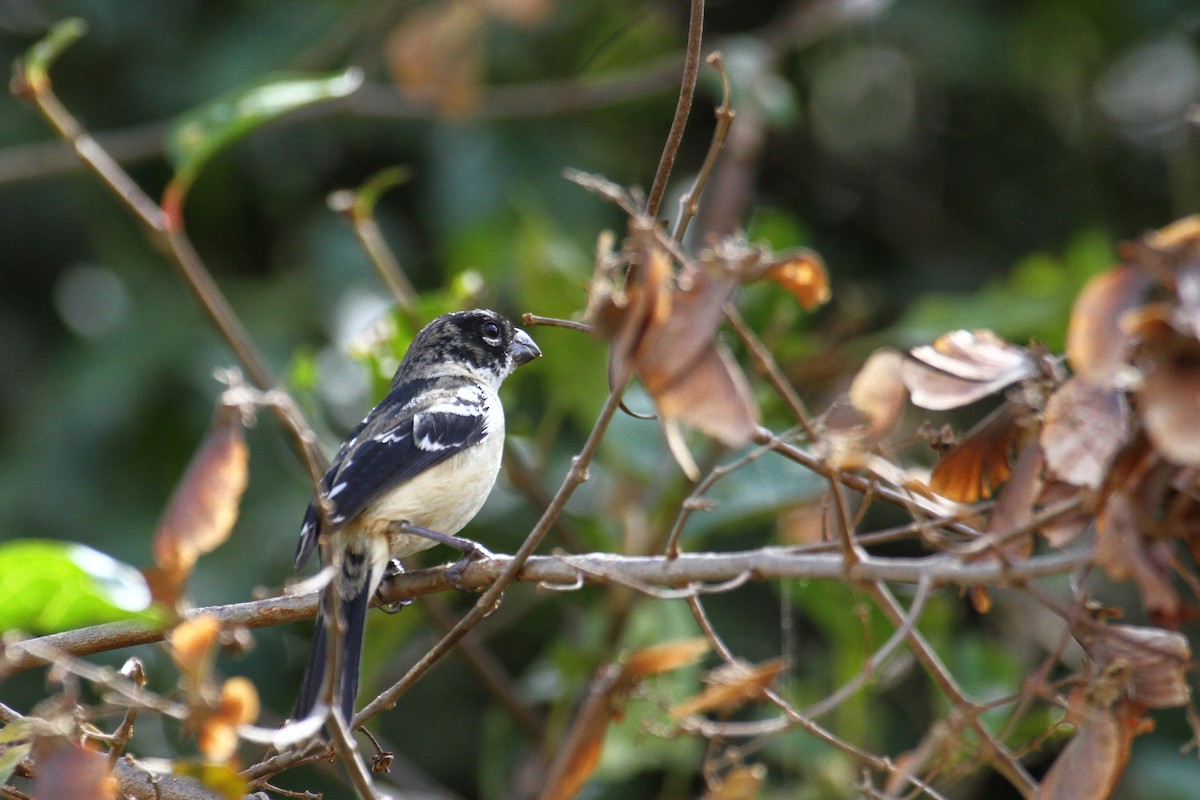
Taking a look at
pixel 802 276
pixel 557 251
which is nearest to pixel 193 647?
pixel 802 276

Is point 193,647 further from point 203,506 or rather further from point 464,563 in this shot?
point 464,563

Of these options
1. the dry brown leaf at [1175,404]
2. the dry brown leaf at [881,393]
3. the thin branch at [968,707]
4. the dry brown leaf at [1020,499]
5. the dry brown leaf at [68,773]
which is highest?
the dry brown leaf at [1175,404]

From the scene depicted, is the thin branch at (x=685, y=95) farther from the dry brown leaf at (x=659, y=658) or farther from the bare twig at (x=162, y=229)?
the bare twig at (x=162, y=229)

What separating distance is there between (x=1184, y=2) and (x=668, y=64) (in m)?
2.63

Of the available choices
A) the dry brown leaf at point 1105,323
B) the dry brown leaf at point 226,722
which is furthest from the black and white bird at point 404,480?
the dry brown leaf at point 1105,323

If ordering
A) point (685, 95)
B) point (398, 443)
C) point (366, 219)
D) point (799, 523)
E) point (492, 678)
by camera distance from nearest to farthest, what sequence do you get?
point (685, 95) → point (398, 443) → point (366, 219) → point (492, 678) → point (799, 523)

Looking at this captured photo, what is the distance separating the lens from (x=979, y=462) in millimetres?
2514

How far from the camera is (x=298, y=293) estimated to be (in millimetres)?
7094

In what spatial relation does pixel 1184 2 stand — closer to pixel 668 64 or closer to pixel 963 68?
pixel 963 68

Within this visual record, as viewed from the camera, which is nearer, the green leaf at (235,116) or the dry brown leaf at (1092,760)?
the dry brown leaf at (1092,760)

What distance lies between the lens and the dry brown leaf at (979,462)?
8.11 ft

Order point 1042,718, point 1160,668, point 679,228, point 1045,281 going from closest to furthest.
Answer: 1. point 1160,668
2. point 679,228
3. point 1042,718
4. point 1045,281

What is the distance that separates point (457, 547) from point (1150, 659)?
2.27 m

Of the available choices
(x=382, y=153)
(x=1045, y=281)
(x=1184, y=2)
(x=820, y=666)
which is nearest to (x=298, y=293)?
(x=382, y=153)
